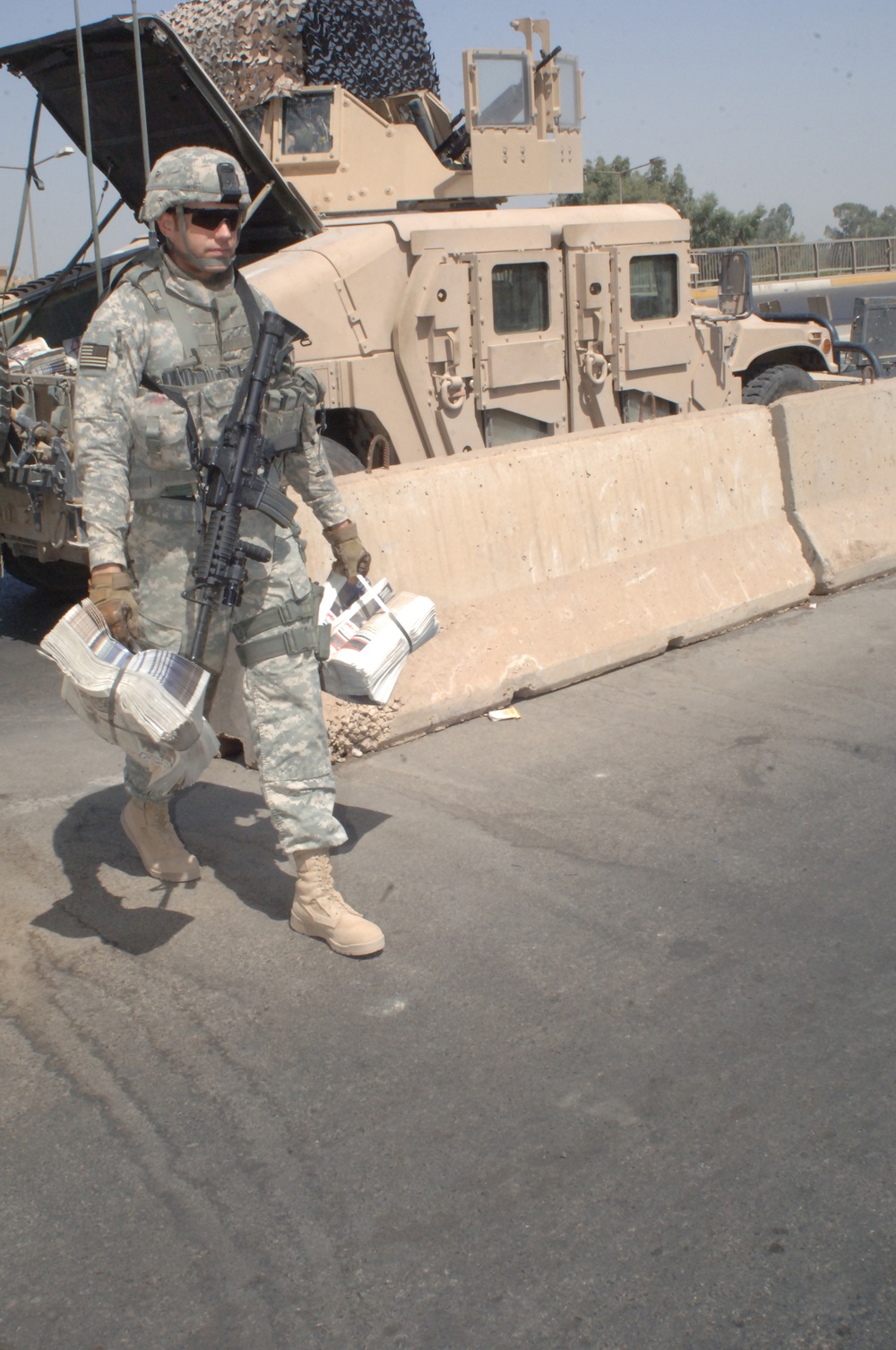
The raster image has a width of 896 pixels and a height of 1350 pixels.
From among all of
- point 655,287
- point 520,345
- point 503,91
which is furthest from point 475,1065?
point 503,91

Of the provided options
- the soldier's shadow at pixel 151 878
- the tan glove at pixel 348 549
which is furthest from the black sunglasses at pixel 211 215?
the soldier's shadow at pixel 151 878

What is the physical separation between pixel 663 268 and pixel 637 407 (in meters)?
0.94

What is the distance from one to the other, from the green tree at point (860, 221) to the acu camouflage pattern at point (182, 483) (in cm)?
10087

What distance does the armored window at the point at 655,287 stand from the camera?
8617 mm

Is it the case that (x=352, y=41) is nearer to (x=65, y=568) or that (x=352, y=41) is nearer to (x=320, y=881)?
(x=65, y=568)

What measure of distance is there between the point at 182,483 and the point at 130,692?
0.68 m

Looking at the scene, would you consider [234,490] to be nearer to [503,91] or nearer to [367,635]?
[367,635]

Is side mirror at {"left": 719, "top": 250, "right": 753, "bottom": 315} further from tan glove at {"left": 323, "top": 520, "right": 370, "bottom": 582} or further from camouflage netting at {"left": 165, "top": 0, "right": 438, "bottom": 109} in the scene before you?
tan glove at {"left": 323, "top": 520, "right": 370, "bottom": 582}

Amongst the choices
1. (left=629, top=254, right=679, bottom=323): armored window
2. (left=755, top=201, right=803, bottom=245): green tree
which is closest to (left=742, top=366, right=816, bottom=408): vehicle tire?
(left=629, top=254, right=679, bottom=323): armored window

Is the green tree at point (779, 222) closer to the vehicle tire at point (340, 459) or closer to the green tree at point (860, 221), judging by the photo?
the green tree at point (860, 221)

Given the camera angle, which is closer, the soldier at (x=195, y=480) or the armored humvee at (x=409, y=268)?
the soldier at (x=195, y=480)

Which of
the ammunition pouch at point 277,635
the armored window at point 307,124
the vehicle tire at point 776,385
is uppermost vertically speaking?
the armored window at point 307,124

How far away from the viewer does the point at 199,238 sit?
359 cm

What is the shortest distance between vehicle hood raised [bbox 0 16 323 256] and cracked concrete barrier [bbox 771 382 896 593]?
3.09m
